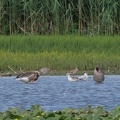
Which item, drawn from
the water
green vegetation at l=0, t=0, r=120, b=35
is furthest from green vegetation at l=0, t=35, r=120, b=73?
green vegetation at l=0, t=0, r=120, b=35

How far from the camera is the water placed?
504 inches

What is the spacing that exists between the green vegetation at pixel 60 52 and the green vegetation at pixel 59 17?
145 centimetres

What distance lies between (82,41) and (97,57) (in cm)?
139

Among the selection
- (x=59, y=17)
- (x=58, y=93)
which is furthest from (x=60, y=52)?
(x=58, y=93)

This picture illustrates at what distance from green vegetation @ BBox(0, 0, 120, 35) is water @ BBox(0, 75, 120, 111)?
4289 mm

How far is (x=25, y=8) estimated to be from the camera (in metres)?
22.4

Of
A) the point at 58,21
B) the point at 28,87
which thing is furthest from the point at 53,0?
the point at 28,87

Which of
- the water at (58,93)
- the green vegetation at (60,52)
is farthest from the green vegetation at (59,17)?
the water at (58,93)

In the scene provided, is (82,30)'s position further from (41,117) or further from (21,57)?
(41,117)

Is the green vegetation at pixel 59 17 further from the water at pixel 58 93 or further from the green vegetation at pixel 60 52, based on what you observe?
the water at pixel 58 93

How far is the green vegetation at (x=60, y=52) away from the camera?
19.0 m

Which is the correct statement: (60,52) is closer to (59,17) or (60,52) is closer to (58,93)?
(59,17)

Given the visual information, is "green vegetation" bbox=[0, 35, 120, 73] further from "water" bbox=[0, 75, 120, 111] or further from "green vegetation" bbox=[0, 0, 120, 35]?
"green vegetation" bbox=[0, 0, 120, 35]

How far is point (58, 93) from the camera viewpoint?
14734 mm
